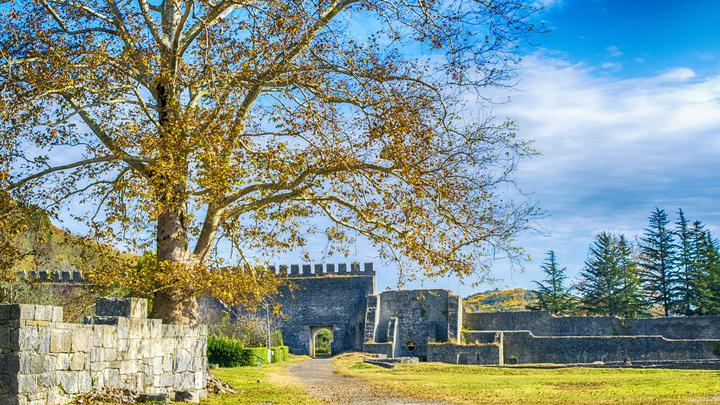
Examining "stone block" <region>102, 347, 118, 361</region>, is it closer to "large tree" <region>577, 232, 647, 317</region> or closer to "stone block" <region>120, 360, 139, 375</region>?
"stone block" <region>120, 360, 139, 375</region>

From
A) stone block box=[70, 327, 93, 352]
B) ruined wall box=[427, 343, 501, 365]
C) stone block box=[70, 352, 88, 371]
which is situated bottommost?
ruined wall box=[427, 343, 501, 365]

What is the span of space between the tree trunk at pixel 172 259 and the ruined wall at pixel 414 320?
2684 cm

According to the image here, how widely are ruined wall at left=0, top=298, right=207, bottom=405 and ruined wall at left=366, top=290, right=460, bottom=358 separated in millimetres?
27809

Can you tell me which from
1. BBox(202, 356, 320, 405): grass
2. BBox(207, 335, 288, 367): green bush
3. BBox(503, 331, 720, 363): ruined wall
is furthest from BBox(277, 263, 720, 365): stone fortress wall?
BBox(202, 356, 320, 405): grass

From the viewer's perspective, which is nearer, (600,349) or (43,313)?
(43,313)

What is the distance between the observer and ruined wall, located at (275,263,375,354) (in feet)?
152

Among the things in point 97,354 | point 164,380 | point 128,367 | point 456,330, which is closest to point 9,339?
point 97,354

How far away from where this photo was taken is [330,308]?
47219 millimetres

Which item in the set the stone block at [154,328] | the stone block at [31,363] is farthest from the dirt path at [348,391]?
the stone block at [31,363]

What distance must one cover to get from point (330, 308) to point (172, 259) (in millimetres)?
31469

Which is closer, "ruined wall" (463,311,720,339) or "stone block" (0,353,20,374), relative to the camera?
"stone block" (0,353,20,374)

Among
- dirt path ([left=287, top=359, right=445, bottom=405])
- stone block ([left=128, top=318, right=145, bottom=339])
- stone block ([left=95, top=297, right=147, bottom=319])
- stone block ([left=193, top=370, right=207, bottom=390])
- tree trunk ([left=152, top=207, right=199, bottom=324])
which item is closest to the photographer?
stone block ([left=128, top=318, right=145, bottom=339])

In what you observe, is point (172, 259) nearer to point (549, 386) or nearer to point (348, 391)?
point (348, 391)

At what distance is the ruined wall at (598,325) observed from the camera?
39500 mm
